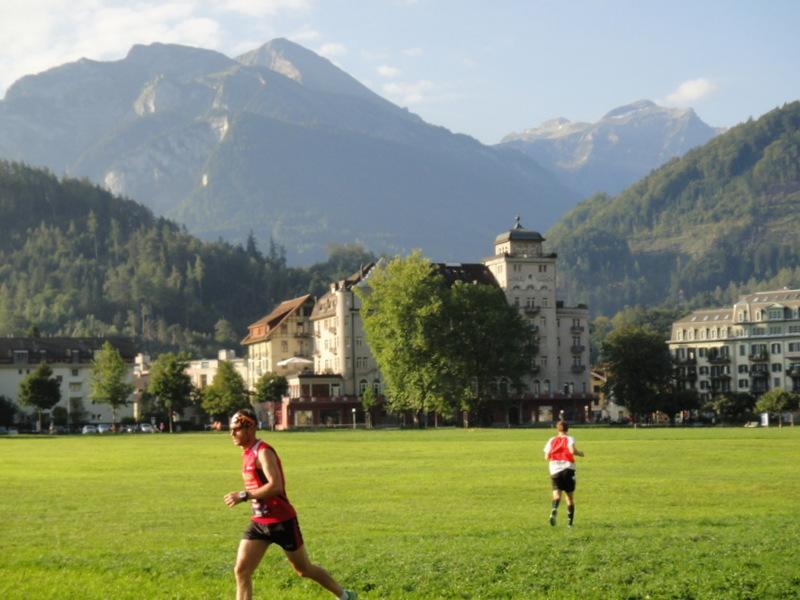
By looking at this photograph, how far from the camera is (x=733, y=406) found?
146375mm

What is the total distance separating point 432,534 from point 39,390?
388 ft

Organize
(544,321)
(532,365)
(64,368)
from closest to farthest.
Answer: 1. (532,365)
2. (544,321)
3. (64,368)

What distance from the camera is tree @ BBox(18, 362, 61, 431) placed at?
135875mm

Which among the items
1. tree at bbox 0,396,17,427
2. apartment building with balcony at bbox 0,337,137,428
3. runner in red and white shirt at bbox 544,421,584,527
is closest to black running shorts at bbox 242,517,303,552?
runner in red and white shirt at bbox 544,421,584,527

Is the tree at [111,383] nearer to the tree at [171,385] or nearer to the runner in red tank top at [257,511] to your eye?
the tree at [171,385]

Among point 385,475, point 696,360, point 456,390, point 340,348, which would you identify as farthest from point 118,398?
point 385,475

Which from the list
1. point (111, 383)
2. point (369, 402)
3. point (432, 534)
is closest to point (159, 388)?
point (111, 383)

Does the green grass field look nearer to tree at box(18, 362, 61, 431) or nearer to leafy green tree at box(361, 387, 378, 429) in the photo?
tree at box(18, 362, 61, 431)

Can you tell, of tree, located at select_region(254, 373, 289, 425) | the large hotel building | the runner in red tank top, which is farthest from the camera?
tree, located at select_region(254, 373, 289, 425)

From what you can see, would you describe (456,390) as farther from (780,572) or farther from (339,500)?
(780,572)

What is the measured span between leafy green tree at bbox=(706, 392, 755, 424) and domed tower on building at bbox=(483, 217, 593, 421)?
52.4 feet

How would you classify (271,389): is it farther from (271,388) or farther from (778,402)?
(778,402)

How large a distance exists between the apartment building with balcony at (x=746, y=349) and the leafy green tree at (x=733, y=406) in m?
20.5

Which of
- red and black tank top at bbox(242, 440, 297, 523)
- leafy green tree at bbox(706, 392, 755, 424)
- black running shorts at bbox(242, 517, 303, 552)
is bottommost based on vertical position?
leafy green tree at bbox(706, 392, 755, 424)
